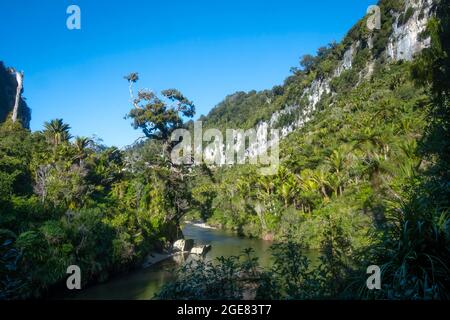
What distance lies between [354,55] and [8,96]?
71131mm

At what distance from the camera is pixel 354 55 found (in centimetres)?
7531

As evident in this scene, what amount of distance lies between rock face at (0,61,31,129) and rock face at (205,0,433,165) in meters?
38.5

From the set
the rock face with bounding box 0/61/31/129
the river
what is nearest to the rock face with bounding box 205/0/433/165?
the river

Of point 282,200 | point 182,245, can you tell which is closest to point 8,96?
point 182,245

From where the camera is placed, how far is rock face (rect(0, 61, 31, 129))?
6675 centimetres

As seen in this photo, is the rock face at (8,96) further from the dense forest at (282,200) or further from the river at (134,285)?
the river at (134,285)

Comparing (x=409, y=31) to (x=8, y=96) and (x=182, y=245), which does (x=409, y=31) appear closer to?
(x=182, y=245)

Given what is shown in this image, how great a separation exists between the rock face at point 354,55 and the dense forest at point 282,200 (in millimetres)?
930

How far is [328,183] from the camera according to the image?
116 ft

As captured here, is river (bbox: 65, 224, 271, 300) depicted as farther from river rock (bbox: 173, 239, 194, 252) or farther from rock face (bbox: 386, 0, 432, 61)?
rock face (bbox: 386, 0, 432, 61)

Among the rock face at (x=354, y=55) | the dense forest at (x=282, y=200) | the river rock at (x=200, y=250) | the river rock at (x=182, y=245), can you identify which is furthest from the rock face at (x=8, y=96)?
the river rock at (x=200, y=250)
